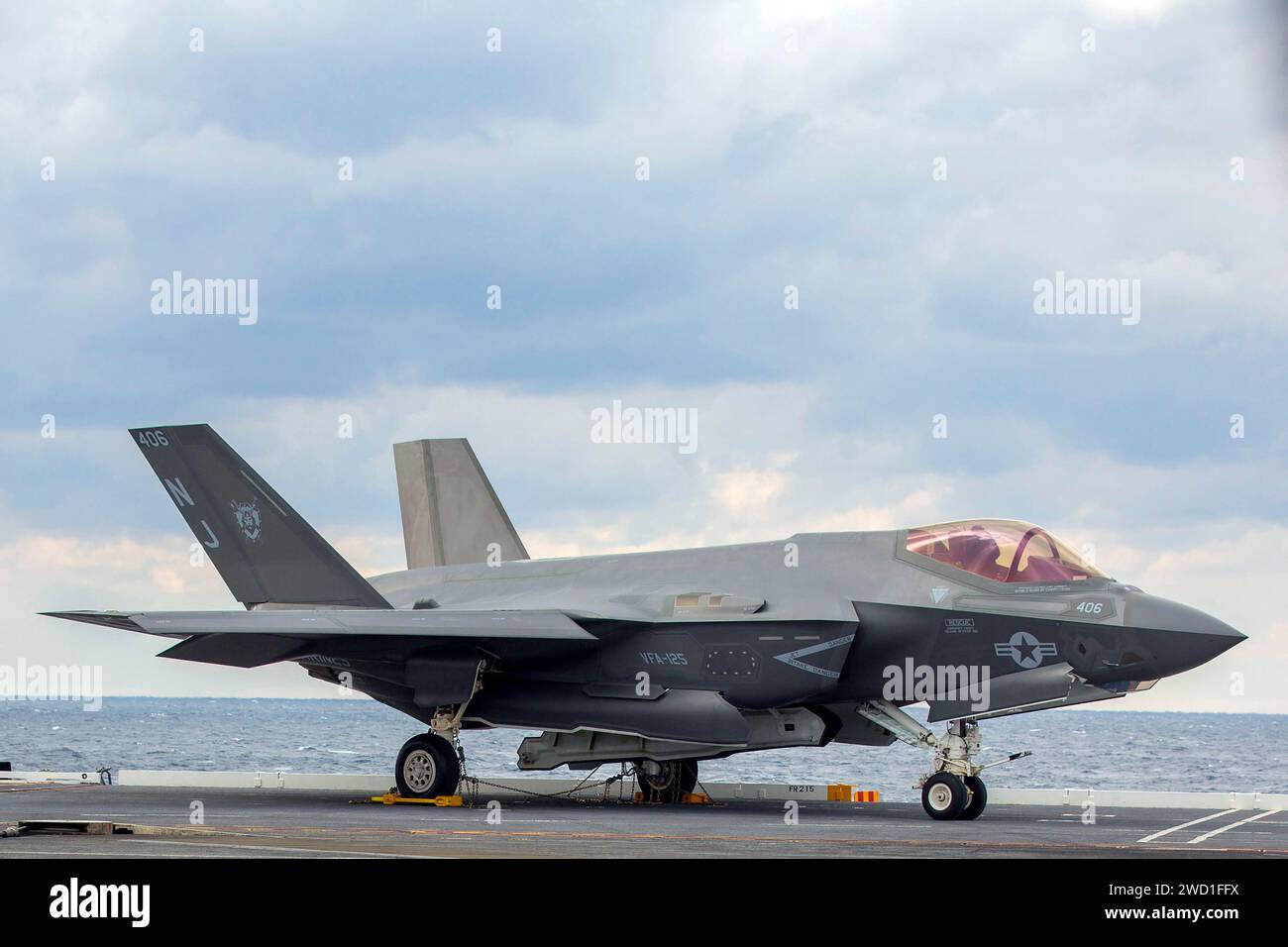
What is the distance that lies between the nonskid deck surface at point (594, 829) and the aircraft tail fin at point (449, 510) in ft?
18.6

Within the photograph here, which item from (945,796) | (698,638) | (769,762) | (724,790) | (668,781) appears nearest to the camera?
(945,796)

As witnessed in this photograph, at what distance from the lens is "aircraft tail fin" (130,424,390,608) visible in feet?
70.1

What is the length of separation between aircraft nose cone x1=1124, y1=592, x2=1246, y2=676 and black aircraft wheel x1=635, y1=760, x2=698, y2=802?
6.88 m

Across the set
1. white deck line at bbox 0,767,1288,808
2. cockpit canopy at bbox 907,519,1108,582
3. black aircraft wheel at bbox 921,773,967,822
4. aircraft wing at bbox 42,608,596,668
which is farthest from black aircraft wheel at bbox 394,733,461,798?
cockpit canopy at bbox 907,519,1108,582

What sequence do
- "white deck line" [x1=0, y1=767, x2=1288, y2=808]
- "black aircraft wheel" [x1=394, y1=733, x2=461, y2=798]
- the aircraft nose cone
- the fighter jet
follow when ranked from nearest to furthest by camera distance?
1. the aircraft nose cone
2. the fighter jet
3. "black aircraft wheel" [x1=394, y1=733, x2=461, y2=798]
4. "white deck line" [x1=0, y1=767, x2=1288, y2=808]

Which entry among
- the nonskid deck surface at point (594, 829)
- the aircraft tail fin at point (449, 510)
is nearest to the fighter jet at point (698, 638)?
the nonskid deck surface at point (594, 829)

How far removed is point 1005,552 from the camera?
17.7m

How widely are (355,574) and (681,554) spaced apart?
4.76 m

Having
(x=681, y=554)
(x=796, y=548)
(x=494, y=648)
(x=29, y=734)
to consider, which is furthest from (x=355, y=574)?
(x=29, y=734)

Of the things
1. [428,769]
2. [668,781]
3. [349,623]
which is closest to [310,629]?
[349,623]

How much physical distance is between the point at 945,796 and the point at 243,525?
1095cm

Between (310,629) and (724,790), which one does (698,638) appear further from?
(310,629)

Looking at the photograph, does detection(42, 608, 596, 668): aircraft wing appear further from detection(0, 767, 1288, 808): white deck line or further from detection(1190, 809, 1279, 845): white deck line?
detection(1190, 809, 1279, 845): white deck line
